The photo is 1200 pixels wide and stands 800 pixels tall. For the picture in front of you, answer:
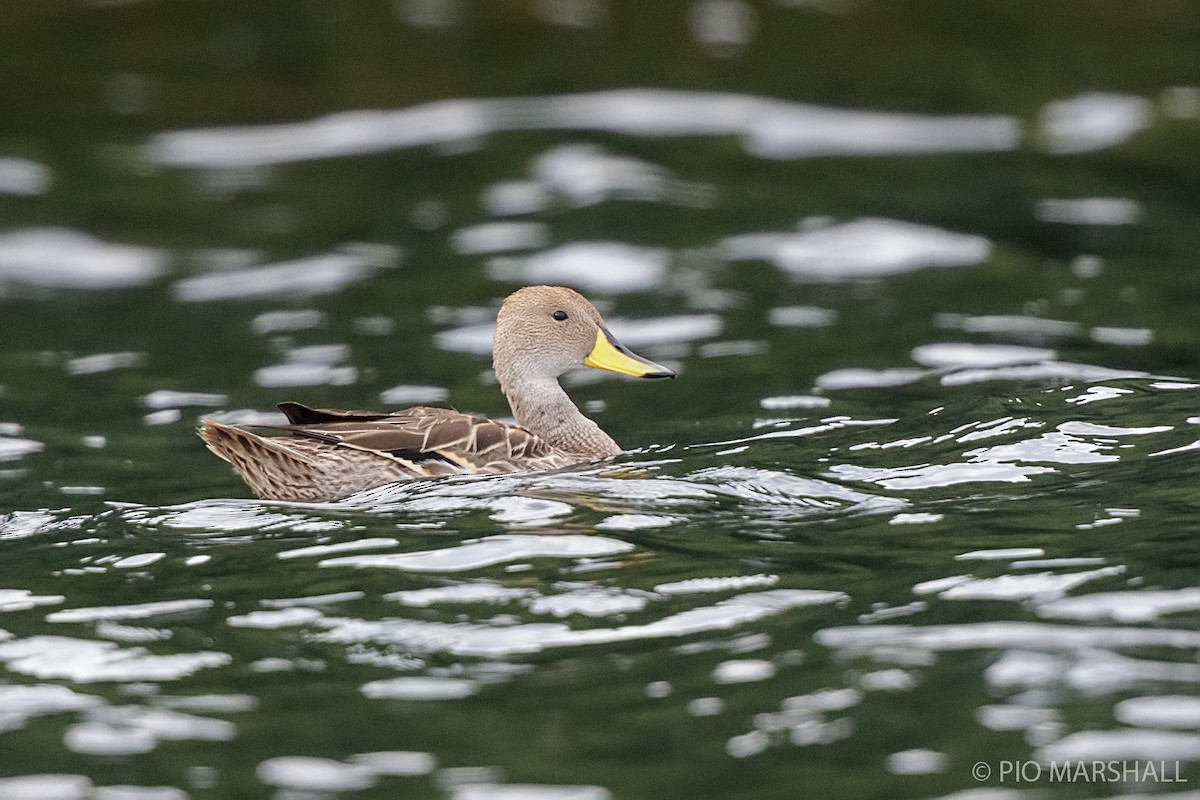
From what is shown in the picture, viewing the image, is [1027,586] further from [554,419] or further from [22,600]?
[22,600]

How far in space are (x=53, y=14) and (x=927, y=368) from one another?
9812 millimetres

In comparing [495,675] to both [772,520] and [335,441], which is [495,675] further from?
[335,441]

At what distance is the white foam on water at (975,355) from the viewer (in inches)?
443

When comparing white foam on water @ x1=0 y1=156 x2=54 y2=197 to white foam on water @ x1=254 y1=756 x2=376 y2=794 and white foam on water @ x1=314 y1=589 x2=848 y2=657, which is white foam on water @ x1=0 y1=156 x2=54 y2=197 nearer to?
white foam on water @ x1=314 y1=589 x2=848 y2=657

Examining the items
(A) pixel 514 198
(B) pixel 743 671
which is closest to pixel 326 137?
(A) pixel 514 198

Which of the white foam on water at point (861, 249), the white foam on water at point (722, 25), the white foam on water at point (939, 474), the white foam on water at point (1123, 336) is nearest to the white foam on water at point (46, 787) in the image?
the white foam on water at point (939, 474)

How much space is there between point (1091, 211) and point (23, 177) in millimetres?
9119

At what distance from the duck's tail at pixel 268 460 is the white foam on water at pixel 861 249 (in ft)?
20.9

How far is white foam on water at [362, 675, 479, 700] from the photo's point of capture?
5801 millimetres

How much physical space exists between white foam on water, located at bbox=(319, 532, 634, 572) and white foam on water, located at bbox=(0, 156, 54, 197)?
369 inches

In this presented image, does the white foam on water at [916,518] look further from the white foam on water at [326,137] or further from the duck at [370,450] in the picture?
the white foam on water at [326,137]

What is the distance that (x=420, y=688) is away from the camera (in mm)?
5855

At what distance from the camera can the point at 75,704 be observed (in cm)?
589

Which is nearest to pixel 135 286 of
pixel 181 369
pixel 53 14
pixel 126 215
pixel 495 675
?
pixel 126 215
